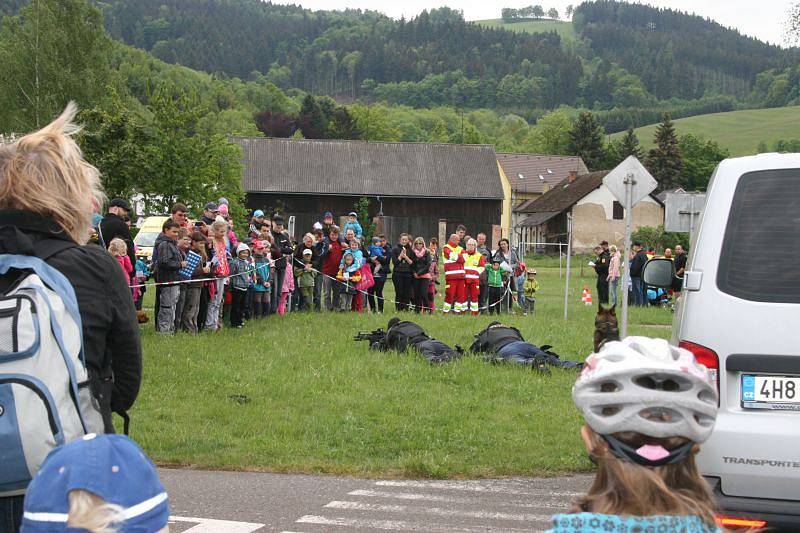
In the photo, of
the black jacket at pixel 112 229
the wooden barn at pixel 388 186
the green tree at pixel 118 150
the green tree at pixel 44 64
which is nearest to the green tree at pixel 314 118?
the wooden barn at pixel 388 186

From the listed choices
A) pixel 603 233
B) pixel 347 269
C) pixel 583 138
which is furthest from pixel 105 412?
pixel 583 138

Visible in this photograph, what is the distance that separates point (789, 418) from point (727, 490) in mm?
497

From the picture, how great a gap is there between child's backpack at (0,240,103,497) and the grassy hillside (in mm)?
146498

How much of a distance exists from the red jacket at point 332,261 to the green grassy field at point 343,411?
641 cm

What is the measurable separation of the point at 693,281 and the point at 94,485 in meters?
4.29

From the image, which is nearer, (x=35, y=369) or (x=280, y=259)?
(x=35, y=369)

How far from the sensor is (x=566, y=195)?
9831cm

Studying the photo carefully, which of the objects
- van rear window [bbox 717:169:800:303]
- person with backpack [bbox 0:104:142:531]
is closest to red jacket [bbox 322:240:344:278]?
van rear window [bbox 717:169:800:303]

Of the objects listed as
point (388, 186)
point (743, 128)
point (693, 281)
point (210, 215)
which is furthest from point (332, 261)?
point (743, 128)

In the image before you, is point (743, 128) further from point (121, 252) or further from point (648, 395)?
point (648, 395)

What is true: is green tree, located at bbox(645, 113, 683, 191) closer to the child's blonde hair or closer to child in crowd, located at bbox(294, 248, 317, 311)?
child in crowd, located at bbox(294, 248, 317, 311)

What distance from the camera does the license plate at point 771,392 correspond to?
17.9ft

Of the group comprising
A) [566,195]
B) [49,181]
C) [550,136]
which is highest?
[550,136]

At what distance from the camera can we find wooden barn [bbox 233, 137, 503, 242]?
83.9 meters
